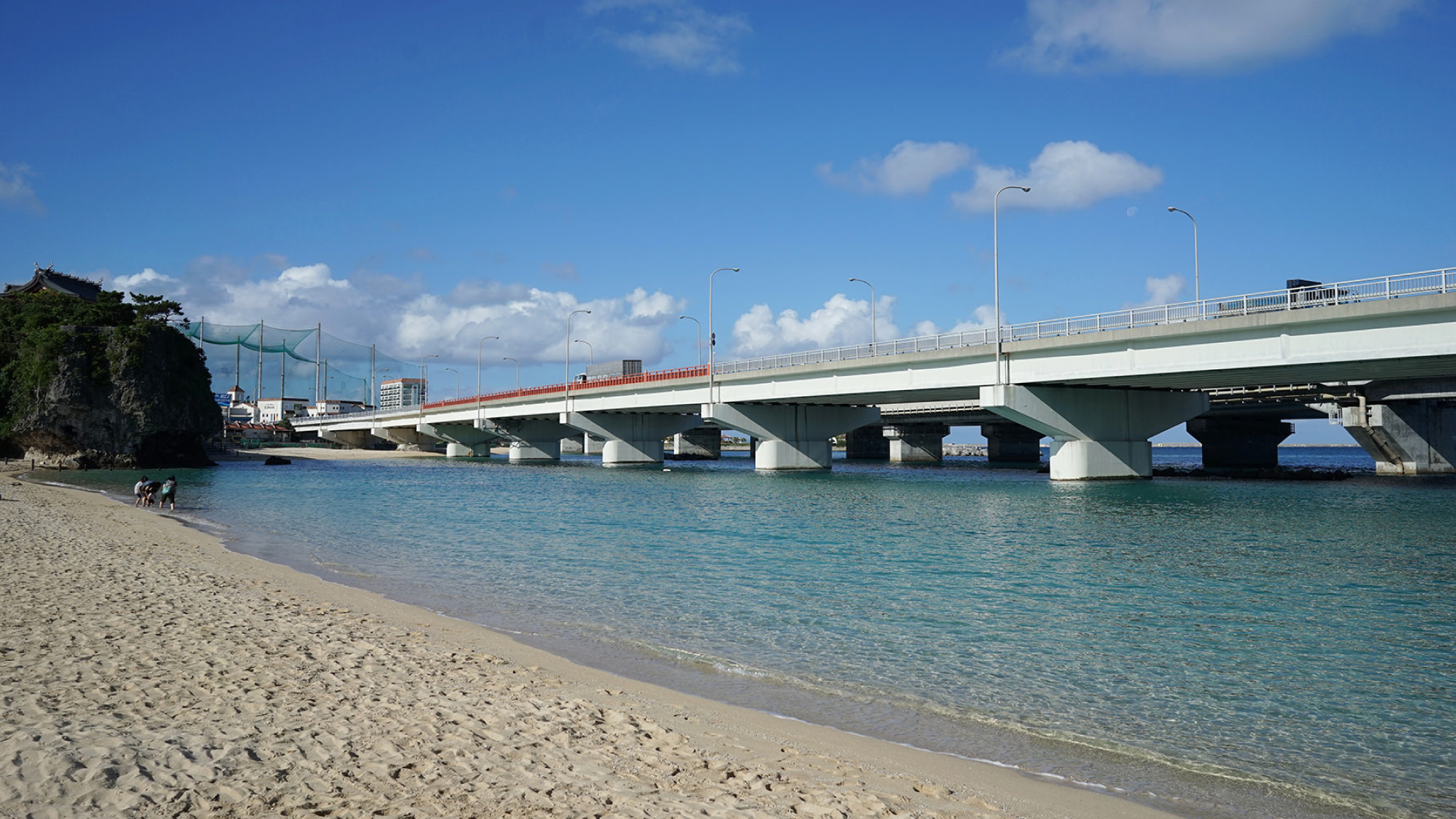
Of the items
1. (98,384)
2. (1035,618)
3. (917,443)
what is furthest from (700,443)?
(1035,618)

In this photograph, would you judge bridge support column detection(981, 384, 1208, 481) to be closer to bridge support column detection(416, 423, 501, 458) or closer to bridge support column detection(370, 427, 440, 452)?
bridge support column detection(416, 423, 501, 458)

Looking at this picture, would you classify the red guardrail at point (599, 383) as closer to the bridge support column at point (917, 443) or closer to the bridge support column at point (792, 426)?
the bridge support column at point (792, 426)

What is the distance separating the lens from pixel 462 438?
408 ft

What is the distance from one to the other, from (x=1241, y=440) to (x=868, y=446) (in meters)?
56.3

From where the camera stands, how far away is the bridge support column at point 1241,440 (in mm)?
84250

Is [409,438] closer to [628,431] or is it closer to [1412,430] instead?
[628,431]

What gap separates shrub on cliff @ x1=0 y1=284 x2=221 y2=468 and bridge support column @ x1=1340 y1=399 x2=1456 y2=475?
3564 inches

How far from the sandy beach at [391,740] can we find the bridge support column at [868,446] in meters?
121

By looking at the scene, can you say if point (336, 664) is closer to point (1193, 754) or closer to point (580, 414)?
point (1193, 754)

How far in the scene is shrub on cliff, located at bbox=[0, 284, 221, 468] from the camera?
65.1m

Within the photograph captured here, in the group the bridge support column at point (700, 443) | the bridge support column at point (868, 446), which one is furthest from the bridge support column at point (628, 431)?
the bridge support column at point (868, 446)

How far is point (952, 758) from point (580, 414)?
3156 inches

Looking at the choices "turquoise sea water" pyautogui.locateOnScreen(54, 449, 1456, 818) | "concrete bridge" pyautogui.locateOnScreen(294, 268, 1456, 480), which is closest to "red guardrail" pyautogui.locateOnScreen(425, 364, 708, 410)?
"concrete bridge" pyautogui.locateOnScreen(294, 268, 1456, 480)

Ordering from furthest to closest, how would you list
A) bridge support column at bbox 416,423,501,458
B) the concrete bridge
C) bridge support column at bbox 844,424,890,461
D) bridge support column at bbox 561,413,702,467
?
bridge support column at bbox 844,424,890,461 < bridge support column at bbox 416,423,501,458 < bridge support column at bbox 561,413,702,467 < the concrete bridge
